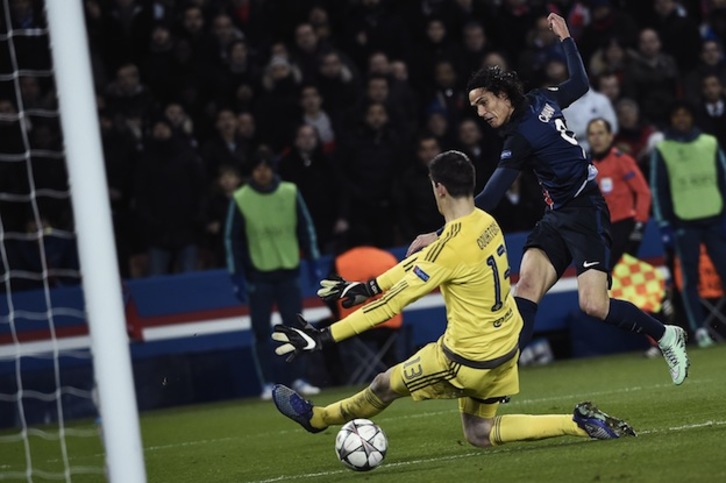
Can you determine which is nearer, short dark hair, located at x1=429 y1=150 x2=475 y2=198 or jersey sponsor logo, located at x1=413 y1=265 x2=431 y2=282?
jersey sponsor logo, located at x1=413 y1=265 x2=431 y2=282

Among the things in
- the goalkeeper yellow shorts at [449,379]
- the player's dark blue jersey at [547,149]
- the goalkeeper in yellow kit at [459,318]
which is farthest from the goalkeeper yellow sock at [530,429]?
the player's dark blue jersey at [547,149]

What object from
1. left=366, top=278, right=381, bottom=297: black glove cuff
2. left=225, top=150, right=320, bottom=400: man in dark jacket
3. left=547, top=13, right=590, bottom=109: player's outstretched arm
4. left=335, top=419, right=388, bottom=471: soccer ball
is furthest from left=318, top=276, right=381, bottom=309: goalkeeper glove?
left=225, top=150, right=320, bottom=400: man in dark jacket

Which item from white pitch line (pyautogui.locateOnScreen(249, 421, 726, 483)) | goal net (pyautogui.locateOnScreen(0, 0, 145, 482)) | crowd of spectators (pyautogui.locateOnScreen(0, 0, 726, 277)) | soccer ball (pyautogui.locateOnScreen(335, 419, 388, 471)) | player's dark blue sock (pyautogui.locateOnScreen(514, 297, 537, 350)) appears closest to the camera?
soccer ball (pyautogui.locateOnScreen(335, 419, 388, 471))

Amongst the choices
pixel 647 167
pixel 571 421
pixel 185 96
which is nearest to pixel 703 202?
pixel 647 167

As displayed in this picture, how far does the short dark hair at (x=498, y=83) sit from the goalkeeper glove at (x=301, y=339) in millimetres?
2307

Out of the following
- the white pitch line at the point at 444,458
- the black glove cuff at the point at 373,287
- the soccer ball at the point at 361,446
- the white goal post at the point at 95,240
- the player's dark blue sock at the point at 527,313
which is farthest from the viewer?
the player's dark blue sock at the point at 527,313

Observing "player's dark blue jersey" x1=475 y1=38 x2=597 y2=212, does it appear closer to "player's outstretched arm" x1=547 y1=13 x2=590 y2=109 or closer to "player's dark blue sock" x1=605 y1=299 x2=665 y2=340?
"player's outstretched arm" x1=547 y1=13 x2=590 y2=109

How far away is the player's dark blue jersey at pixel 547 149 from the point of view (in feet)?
28.8

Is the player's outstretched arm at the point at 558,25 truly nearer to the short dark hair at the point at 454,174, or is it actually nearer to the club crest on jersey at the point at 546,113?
the club crest on jersey at the point at 546,113

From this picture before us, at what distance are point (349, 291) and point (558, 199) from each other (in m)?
2.30

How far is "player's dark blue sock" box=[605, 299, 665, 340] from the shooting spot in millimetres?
9039

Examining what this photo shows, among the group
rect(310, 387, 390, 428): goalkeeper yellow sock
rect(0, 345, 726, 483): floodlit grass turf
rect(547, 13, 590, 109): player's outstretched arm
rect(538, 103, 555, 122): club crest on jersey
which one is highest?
rect(547, 13, 590, 109): player's outstretched arm

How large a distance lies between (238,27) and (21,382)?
18.1 ft

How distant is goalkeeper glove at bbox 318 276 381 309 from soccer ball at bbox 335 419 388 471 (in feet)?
2.62
